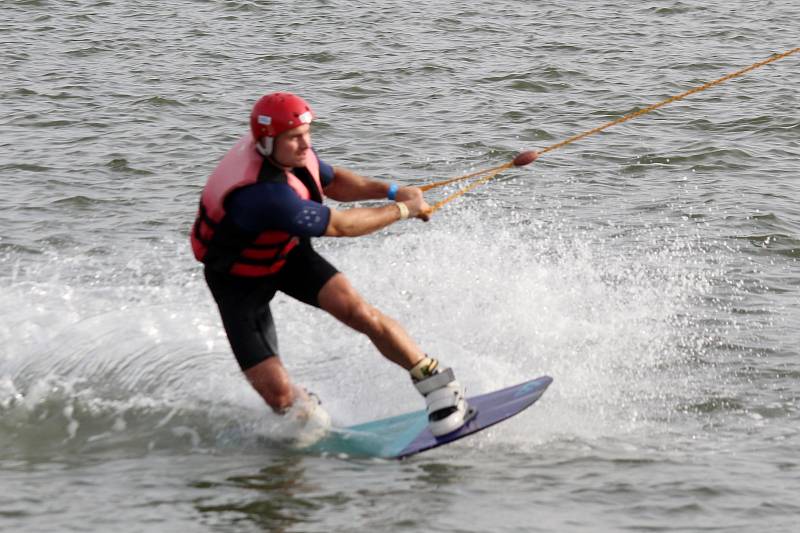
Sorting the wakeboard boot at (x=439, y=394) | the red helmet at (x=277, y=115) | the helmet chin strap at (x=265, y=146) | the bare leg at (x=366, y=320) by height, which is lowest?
the wakeboard boot at (x=439, y=394)

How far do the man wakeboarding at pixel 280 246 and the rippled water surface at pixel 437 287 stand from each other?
19.7 inches

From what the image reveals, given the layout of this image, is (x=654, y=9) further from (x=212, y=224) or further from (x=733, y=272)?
(x=212, y=224)

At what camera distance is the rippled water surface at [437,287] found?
269 inches

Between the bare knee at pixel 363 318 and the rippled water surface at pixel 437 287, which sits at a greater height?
the bare knee at pixel 363 318

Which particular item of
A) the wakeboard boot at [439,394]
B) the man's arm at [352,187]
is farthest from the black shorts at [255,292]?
the wakeboard boot at [439,394]

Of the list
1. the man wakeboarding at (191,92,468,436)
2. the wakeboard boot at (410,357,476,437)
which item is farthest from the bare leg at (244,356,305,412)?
the wakeboard boot at (410,357,476,437)

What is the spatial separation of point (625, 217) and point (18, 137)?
21.8 feet

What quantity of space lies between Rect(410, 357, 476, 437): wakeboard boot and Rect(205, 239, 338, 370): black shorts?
2.10 feet

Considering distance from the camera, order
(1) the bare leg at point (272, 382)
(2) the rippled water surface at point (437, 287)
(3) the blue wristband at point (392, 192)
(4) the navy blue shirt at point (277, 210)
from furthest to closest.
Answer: (3) the blue wristband at point (392, 192) → (1) the bare leg at point (272, 382) → (2) the rippled water surface at point (437, 287) → (4) the navy blue shirt at point (277, 210)

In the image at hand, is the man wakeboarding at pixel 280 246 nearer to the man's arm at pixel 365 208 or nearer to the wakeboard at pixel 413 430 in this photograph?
the man's arm at pixel 365 208

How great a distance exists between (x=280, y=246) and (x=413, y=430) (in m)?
1.33

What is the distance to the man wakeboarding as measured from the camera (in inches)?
257

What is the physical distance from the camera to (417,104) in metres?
16.5

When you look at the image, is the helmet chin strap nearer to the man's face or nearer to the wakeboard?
the man's face
